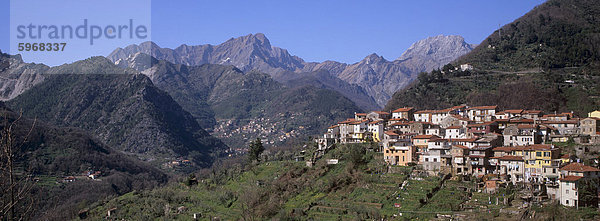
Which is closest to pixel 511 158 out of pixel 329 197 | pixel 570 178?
pixel 570 178

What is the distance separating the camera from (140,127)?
152m

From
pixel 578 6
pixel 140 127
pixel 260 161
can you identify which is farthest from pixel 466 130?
pixel 140 127

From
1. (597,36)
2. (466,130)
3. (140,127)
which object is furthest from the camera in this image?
(140,127)

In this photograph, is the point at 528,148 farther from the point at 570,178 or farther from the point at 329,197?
the point at 329,197

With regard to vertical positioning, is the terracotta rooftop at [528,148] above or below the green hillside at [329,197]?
above

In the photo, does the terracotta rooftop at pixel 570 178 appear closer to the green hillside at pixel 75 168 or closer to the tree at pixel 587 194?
the tree at pixel 587 194

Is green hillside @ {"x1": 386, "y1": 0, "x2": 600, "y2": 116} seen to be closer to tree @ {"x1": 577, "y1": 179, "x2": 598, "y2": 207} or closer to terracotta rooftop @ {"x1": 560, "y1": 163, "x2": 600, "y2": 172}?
terracotta rooftop @ {"x1": 560, "y1": 163, "x2": 600, "y2": 172}

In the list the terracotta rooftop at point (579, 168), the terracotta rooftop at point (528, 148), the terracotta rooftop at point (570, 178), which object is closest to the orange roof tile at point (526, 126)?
the terracotta rooftop at point (528, 148)

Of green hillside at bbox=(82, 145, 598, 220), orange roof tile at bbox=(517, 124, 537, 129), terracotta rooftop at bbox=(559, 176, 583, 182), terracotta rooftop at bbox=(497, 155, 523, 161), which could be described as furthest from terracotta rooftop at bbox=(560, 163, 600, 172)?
orange roof tile at bbox=(517, 124, 537, 129)

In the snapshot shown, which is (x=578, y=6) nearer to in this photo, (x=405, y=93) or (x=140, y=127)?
(x=405, y=93)

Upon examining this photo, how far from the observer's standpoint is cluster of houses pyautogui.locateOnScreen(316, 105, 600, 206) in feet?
114

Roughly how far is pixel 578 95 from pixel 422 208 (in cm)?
3769

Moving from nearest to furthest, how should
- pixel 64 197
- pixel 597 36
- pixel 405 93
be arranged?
pixel 64 197, pixel 597 36, pixel 405 93

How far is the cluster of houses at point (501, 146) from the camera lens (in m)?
34.7
